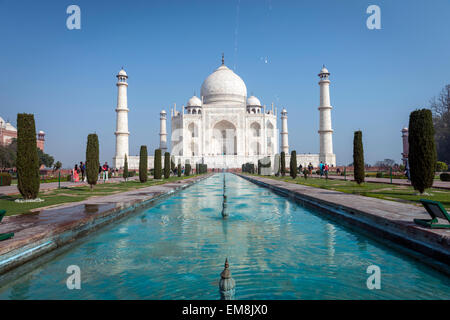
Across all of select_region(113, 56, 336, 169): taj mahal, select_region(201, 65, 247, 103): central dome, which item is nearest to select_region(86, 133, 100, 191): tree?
select_region(113, 56, 336, 169): taj mahal

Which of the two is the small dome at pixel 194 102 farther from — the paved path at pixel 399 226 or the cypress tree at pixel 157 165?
the paved path at pixel 399 226

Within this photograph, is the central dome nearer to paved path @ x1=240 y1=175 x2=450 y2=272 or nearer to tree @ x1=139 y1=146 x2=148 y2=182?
tree @ x1=139 y1=146 x2=148 y2=182

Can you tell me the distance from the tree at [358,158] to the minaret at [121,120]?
25131mm

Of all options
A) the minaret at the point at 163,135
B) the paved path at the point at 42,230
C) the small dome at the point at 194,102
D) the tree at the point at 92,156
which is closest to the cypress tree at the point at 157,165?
the tree at the point at 92,156

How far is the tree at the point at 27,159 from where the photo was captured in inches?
281

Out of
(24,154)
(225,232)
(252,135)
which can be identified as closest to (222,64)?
(252,135)

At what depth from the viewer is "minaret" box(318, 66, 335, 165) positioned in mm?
32156

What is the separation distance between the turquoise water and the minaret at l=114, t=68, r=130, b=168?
93.9 feet

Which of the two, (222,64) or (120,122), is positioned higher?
(222,64)

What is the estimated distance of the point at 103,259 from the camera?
126 inches

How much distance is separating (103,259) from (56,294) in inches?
33.5

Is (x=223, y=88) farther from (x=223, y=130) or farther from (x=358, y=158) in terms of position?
(x=358, y=158)

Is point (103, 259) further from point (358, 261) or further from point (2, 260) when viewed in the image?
point (358, 261)
